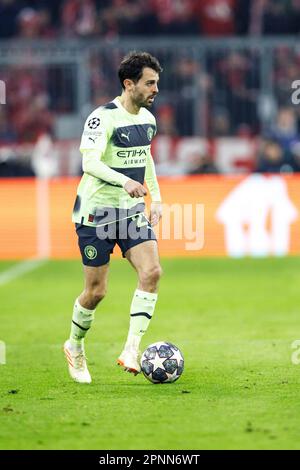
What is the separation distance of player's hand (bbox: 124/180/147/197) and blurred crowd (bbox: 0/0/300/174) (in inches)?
457

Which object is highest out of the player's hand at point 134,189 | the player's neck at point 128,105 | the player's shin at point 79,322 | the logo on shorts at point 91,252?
the player's neck at point 128,105

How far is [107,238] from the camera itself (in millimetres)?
8898

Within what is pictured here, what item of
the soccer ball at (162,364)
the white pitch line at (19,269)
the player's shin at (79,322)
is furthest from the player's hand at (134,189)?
the white pitch line at (19,269)

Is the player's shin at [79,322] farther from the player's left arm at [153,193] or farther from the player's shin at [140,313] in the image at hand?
the player's left arm at [153,193]

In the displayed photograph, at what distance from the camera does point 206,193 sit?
19.7 meters

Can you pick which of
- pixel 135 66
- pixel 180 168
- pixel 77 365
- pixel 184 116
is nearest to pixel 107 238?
pixel 77 365

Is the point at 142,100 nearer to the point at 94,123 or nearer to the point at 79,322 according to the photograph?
the point at 94,123

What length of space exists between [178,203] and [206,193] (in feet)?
2.18

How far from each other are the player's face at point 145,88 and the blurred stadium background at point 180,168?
2.21 metres

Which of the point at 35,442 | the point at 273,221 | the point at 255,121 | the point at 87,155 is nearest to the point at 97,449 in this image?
the point at 35,442

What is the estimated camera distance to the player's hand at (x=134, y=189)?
835 cm

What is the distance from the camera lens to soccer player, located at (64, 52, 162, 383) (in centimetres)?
882

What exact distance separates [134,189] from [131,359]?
1286mm
